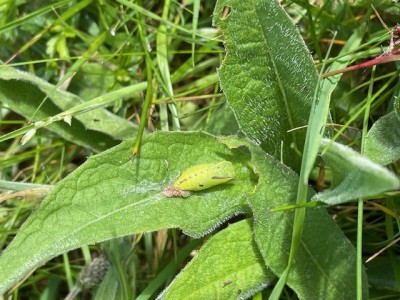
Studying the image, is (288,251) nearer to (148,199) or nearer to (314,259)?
(314,259)

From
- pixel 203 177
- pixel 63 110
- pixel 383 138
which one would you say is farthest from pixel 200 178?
pixel 63 110

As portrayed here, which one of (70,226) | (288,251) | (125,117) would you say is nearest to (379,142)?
(288,251)

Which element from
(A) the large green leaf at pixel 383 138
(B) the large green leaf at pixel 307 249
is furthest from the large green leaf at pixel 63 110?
(A) the large green leaf at pixel 383 138

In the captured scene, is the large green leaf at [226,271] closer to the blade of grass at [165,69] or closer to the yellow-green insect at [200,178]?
the yellow-green insect at [200,178]

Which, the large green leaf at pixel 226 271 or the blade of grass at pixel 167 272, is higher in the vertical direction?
the large green leaf at pixel 226 271

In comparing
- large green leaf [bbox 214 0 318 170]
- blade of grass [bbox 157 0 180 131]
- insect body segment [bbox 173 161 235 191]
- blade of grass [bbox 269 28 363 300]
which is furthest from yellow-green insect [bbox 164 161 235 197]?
blade of grass [bbox 157 0 180 131]

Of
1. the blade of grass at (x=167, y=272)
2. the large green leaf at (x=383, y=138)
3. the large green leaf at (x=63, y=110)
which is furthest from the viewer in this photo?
the large green leaf at (x=63, y=110)
